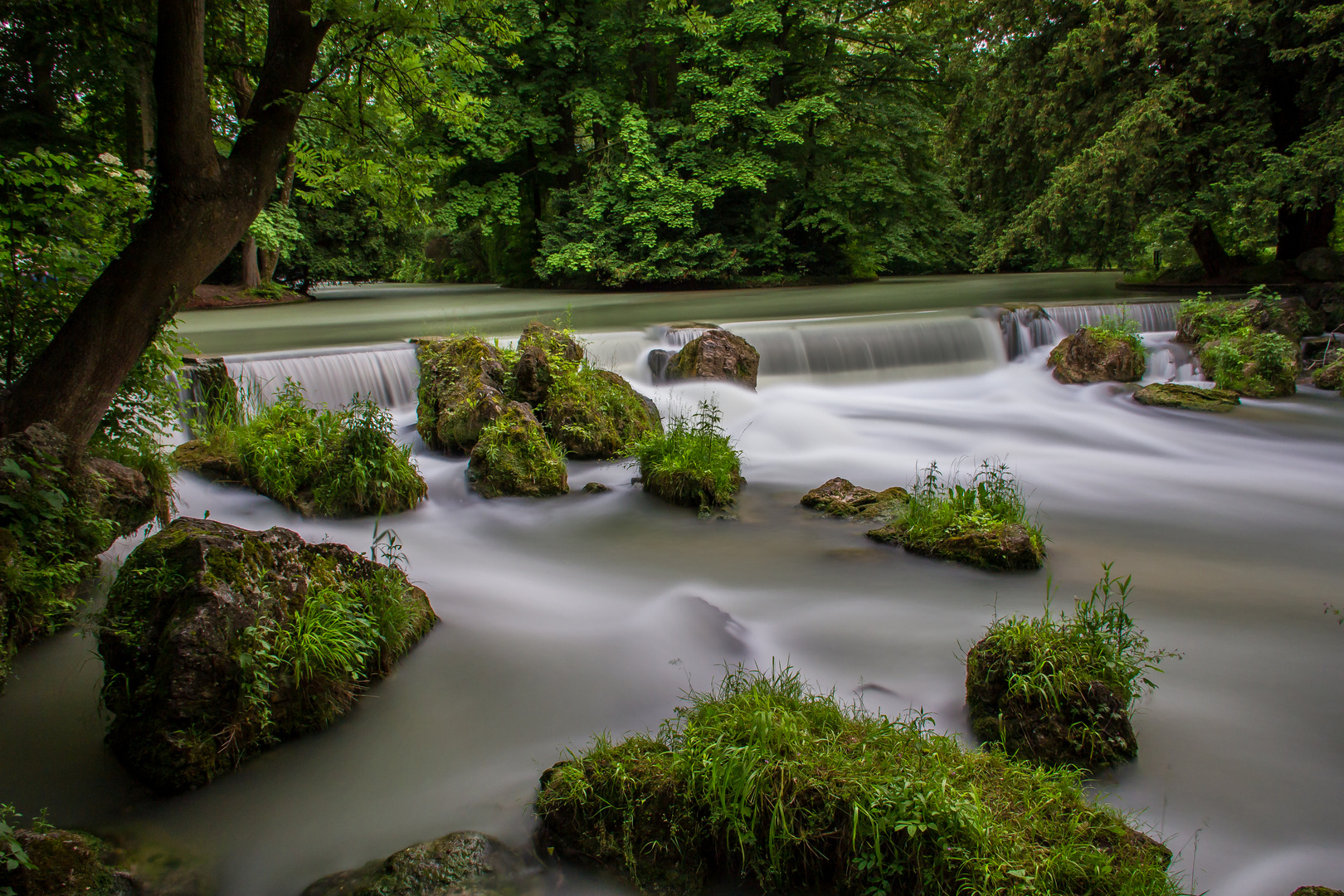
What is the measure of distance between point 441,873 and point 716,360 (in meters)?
8.72

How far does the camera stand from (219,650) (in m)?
3.58

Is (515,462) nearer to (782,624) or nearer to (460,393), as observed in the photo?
(460,393)

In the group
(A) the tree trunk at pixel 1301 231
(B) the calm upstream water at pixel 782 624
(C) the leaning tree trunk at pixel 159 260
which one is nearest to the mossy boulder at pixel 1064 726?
(B) the calm upstream water at pixel 782 624

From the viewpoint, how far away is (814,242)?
2469cm

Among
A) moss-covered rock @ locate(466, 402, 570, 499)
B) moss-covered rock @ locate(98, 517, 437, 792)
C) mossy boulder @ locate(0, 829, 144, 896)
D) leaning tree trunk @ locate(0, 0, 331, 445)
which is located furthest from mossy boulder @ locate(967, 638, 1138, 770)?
leaning tree trunk @ locate(0, 0, 331, 445)

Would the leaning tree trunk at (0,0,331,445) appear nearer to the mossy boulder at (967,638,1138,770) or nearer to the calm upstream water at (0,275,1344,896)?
the calm upstream water at (0,275,1344,896)

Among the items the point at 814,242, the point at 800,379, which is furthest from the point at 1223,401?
the point at 814,242

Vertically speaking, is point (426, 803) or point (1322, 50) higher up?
point (1322, 50)

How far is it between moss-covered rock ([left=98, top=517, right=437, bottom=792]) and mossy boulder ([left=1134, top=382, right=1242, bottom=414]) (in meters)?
10.5

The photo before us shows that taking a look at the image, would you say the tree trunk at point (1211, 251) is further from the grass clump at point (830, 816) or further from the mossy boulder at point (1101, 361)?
the grass clump at point (830, 816)

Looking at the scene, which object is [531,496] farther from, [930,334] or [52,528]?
[930,334]

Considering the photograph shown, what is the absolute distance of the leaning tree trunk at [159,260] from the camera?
184 inches

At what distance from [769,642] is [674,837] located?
6.29 feet

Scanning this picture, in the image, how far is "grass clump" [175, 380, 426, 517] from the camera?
6.88 meters
